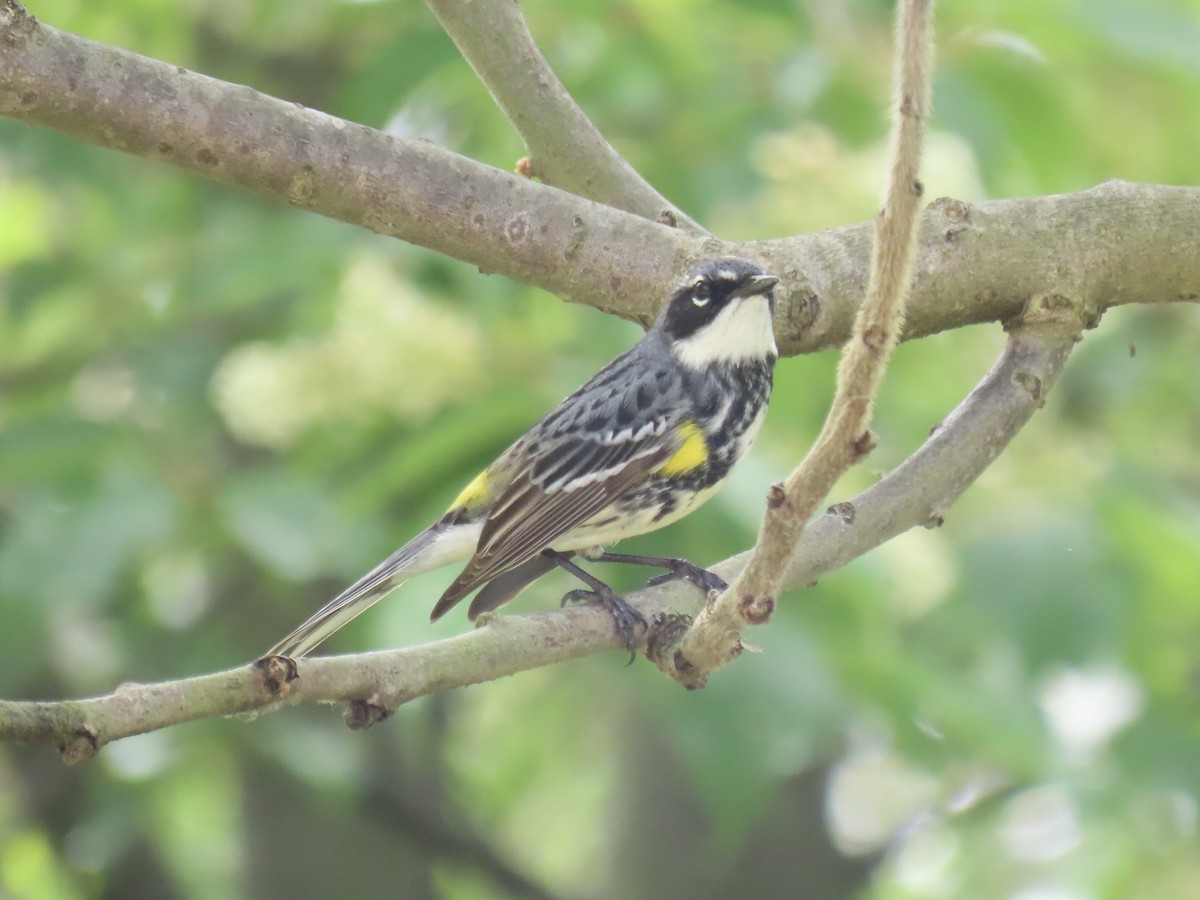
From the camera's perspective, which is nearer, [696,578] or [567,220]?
[567,220]

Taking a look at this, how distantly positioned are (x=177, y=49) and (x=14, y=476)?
2.16 meters

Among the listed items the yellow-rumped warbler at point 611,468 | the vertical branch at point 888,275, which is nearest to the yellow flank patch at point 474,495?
the yellow-rumped warbler at point 611,468

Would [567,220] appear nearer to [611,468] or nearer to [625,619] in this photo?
[625,619]

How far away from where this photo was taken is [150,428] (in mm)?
4801

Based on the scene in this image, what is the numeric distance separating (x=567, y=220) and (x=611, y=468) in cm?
106

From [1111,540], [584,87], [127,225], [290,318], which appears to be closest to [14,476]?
[290,318]

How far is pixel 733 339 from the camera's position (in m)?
3.91

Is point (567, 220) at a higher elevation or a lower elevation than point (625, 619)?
higher

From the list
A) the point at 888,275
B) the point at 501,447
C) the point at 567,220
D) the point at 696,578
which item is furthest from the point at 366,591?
the point at 888,275

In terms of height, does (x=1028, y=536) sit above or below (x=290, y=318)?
above

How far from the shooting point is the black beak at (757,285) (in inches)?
121

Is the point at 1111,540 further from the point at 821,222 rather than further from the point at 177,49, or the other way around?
the point at 177,49

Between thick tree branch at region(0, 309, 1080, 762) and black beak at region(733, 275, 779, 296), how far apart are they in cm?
45

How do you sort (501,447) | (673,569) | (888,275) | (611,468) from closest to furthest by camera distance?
(888,275) → (611,468) → (673,569) → (501,447)
